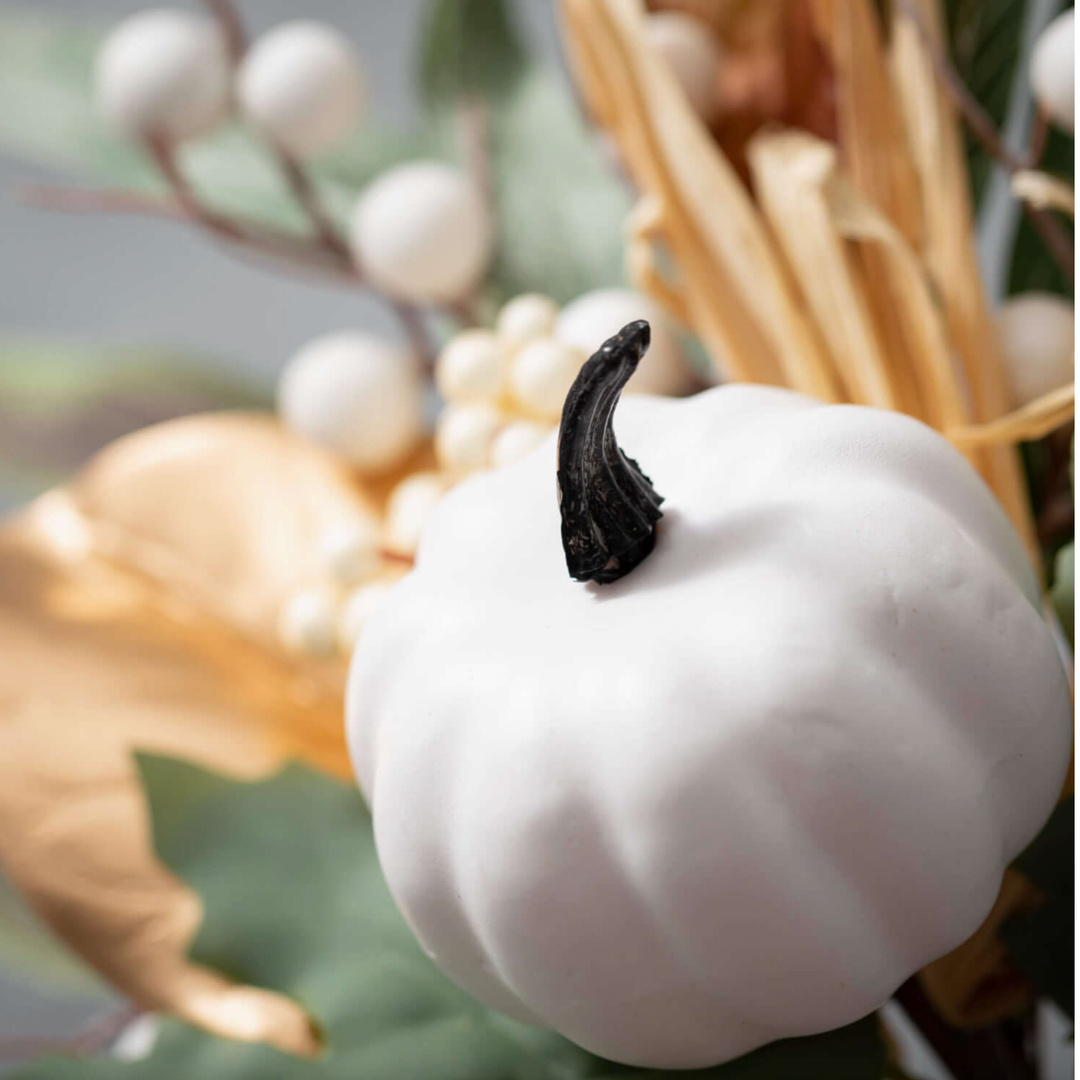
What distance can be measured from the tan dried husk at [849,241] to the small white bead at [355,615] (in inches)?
Answer: 3.9

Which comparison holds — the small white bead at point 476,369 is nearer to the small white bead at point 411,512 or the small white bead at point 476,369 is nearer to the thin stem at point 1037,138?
the small white bead at point 411,512

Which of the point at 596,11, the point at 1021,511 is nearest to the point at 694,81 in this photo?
the point at 596,11

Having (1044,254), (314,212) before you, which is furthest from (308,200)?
(1044,254)

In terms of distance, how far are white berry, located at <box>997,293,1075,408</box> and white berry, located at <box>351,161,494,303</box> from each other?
15 cm

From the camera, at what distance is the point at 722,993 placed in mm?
172

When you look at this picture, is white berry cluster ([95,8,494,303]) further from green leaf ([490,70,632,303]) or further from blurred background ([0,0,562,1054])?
Result: blurred background ([0,0,562,1054])

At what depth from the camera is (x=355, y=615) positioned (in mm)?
300

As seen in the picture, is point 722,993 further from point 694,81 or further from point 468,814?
point 694,81

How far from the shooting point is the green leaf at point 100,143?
43cm

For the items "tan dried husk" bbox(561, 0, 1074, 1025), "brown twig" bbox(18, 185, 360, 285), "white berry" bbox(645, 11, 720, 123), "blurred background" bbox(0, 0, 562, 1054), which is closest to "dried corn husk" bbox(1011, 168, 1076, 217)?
"tan dried husk" bbox(561, 0, 1074, 1025)

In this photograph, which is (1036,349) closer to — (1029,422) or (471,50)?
(1029,422)

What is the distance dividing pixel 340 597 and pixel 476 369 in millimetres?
70

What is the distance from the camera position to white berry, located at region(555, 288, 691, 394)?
0.30m

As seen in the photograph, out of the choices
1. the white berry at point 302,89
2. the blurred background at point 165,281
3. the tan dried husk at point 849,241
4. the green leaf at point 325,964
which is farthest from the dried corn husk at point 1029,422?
the blurred background at point 165,281
